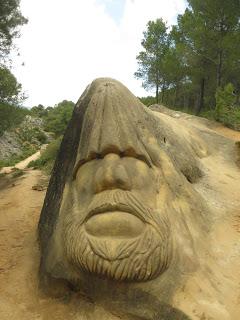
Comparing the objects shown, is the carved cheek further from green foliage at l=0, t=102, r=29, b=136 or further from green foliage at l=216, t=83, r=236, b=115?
green foliage at l=216, t=83, r=236, b=115

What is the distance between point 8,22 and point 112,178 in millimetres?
12122

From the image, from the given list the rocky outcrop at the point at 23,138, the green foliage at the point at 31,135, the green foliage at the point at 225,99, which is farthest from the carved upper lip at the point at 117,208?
the green foliage at the point at 31,135

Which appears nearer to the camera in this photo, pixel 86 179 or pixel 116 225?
pixel 116 225

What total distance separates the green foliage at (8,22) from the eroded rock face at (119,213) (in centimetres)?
985

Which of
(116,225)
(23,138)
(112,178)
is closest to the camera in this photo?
(116,225)

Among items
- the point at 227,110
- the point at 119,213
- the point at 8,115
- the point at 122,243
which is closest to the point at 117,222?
the point at 119,213

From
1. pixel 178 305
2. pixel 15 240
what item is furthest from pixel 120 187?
pixel 15 240

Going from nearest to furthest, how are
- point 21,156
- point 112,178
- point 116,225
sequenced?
point 116,225
point 112,178
point 21,156

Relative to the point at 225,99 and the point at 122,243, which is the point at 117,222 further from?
the point at 225,99

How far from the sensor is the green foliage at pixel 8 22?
15.6m

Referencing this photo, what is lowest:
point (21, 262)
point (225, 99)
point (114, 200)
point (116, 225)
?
point (21, 262)

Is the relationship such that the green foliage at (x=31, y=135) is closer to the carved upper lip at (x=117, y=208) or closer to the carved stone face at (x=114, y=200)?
the carved stone face at (x=114, y=200)

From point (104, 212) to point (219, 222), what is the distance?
2.02m

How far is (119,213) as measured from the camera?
5.48m
